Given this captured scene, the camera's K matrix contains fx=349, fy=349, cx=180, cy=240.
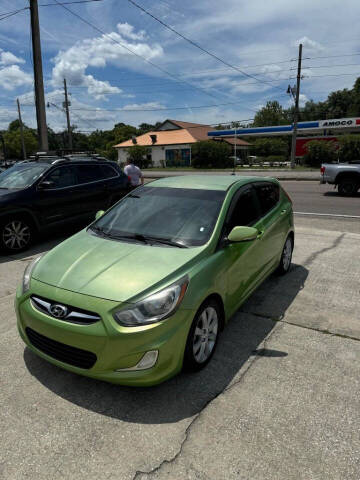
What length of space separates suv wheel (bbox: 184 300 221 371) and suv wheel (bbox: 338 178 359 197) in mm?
13144

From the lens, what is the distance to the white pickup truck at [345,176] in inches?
549

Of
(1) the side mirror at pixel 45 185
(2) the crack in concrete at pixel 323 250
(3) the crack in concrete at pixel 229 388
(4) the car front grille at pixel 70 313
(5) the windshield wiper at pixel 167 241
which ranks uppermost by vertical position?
(1) the side mirror at pixel 45 185

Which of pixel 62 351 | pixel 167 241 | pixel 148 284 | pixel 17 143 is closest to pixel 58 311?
pixel 62 351

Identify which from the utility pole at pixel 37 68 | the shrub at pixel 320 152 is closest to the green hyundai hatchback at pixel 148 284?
the utility pole at pixel 37 68

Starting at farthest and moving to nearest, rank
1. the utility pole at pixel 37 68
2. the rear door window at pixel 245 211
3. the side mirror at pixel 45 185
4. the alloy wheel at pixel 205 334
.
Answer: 1. the utility pole at pixel 37 68
2. the side mirror at pixel 45 185
3. the rear door window at pixel 245 211
4. the alloy wheel at pixel 205 334

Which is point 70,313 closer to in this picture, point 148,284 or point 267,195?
point 148,284

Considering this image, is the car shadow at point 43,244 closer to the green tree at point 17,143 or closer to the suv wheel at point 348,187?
the suv wheel at point 348,187

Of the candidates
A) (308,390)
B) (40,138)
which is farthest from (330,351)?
(40,138)

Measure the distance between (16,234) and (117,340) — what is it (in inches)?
190

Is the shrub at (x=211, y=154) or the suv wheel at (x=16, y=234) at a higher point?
the shrub at (x=211, y=154)

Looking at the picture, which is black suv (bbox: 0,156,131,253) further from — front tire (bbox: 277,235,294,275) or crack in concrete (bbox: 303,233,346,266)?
crack in concrete (bbox: 303,233,346,266)

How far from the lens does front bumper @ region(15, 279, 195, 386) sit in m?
2.34

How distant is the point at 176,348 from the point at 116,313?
19.7 inches

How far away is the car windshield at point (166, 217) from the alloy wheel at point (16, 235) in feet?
10.2
